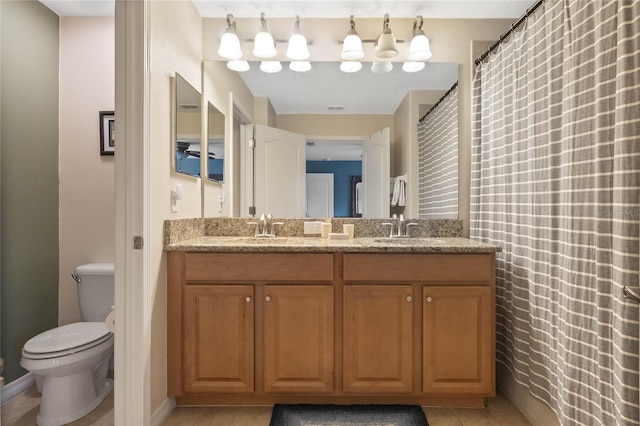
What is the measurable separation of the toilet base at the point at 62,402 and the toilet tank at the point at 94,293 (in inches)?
17.3

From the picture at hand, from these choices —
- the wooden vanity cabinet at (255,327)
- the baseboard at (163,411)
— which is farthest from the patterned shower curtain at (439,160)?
the baseboard at (163,411)

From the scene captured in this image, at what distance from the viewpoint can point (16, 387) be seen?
1995 mm

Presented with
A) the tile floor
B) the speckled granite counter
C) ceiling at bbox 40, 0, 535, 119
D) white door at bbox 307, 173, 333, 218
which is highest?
ceiling at bbox 40, 0, 535, 119

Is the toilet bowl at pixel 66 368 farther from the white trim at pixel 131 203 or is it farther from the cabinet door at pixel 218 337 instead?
the cabinet door at pixel 218 337

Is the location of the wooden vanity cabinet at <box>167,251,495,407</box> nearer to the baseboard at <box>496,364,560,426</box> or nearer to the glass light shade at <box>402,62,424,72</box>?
the baseboard at <box>496,364,560,426</box>

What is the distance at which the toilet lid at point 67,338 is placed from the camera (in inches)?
67.0

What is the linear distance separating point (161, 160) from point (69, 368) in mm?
1151

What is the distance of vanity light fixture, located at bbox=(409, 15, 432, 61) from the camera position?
2.14 meters

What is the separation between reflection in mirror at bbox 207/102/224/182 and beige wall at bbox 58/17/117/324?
691 millimetres

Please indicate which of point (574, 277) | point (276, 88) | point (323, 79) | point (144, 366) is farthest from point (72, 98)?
point (574, 277)

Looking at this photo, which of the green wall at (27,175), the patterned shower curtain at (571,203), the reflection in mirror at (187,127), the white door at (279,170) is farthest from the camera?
the white door at (279,170)

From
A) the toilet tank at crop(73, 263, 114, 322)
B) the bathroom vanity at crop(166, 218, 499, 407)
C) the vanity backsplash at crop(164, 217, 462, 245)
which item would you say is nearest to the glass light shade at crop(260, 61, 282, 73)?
the vanity backsplash at crop(164, 217, 462, 245)

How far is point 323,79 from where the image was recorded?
7.52 feet

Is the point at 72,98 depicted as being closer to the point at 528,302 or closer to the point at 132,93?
the point at 132,93
